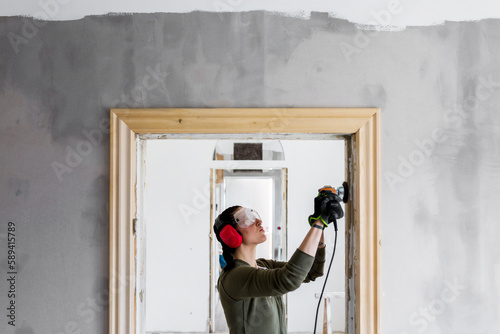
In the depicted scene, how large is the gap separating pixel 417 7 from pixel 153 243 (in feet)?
15.1

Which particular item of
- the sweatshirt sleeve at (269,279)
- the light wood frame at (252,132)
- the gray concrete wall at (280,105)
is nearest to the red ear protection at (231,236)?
the sweatshirt sleeve at (269,279)

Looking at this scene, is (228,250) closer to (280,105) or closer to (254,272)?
(254,272)

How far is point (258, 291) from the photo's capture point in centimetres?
179

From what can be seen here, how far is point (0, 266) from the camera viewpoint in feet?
6.53

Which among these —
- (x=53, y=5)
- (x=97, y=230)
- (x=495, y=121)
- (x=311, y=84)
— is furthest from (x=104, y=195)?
(x=495, y=121)

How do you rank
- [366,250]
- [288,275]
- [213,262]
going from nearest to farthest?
1. [288,275]
2. [366,250]
3. [213,262]

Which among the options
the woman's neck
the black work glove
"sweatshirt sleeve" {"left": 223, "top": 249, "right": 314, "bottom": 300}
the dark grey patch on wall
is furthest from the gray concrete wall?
the woman's neck

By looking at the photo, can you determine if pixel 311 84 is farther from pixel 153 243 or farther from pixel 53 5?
pixel 153 243

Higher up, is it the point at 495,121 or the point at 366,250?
the point at 495,121

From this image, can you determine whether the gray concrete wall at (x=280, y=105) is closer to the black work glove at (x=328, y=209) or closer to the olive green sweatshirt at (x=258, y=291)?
the black work glove at (x=328, y=209)

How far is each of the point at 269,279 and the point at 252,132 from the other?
1.96 ft

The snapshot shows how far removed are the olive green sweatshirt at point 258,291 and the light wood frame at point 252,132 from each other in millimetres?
260

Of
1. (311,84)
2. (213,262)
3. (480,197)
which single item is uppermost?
(311,84)

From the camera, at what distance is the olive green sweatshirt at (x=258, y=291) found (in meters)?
1.69
